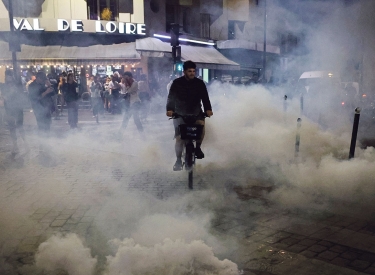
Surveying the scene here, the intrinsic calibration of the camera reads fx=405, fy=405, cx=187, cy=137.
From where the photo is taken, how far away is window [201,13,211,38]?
2606 centimetres

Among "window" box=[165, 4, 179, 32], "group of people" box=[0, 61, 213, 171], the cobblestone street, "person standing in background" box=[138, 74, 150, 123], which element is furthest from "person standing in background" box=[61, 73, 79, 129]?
"window" box=[165, 4, 179, 32]

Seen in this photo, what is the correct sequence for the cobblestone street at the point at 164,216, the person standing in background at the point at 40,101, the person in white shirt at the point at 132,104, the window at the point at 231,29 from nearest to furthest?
1. the cobblestone street at the point at 164,216
2. the person standing in background at the point at 40,101
3. the person in white shirt at the point at 132,104
4. the window at the point at 231,29

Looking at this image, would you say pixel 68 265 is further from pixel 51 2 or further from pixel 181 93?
pixel 51 2

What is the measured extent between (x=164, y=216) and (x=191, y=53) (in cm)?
1873

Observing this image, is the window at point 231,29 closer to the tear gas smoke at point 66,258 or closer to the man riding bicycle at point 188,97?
the man riding bicycle at point 188,97

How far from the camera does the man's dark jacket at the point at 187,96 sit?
5809mm

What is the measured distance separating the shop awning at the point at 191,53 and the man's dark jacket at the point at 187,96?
13.1m

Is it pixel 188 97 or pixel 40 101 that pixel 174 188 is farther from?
pixel 40 101

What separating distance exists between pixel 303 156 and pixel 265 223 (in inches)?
135

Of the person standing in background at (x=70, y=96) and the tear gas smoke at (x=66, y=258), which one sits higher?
the person standing in background at (x=70, y=96)

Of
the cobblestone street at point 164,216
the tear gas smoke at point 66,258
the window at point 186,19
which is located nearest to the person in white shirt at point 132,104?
the cobblestone street at point 164,216

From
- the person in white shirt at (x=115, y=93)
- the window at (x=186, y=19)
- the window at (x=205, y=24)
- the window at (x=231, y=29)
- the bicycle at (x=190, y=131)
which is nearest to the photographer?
the bicycle at (x=190, y=131)

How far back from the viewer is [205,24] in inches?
1037

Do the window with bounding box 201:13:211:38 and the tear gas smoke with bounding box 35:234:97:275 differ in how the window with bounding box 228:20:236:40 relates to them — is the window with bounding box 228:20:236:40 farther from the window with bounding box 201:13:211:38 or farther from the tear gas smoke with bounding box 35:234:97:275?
the tear gas smoke with bounding box 35:234:97:275
